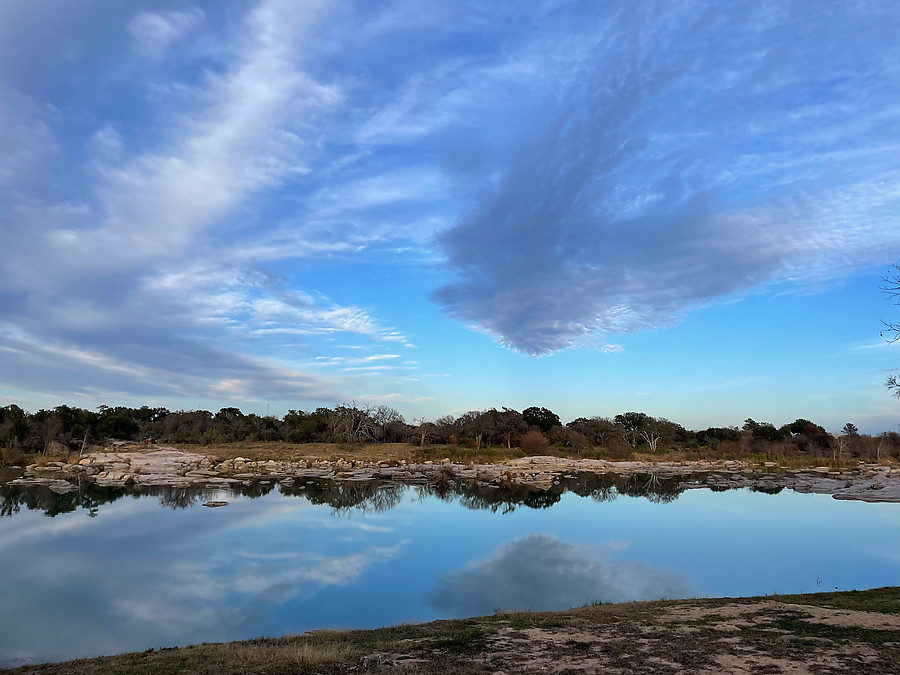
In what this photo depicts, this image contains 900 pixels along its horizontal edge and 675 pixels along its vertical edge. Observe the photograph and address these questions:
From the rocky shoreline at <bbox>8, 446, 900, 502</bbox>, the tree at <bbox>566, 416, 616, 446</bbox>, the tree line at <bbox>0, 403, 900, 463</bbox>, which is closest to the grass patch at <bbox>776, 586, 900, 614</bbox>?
the rocky shoreline at <bbox>8, 446, 900, 502</bbox>

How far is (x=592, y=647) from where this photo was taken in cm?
705

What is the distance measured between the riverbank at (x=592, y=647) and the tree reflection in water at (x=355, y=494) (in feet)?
55.0

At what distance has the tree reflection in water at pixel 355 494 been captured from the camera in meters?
24.5

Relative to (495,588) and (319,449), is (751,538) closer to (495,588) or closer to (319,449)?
(495,588)

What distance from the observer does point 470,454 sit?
48531 millimetres

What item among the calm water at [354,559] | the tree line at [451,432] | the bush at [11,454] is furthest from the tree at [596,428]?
the bush at [11,454]

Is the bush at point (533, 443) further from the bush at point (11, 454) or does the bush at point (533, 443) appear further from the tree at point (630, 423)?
the bush at point (11, 454)

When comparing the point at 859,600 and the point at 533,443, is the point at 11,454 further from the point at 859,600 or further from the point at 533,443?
the point at 859,600

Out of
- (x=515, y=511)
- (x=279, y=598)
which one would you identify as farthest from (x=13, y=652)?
(x=515, y=511)

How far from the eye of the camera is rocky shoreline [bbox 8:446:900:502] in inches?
1233

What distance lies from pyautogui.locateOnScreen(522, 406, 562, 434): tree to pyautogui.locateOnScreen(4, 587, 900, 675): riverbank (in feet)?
201

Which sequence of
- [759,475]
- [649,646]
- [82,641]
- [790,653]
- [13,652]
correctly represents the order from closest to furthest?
[790,653]
[649,646]
[13,652]
[82,641]
[759,475]

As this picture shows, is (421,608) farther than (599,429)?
No

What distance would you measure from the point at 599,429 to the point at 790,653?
231 ft
